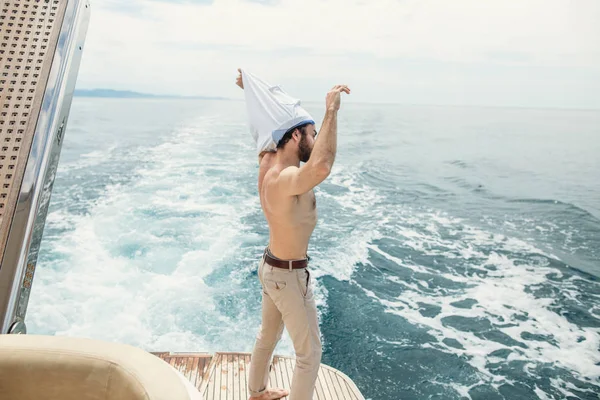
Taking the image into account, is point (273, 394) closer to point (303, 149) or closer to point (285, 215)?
point (285, 215)

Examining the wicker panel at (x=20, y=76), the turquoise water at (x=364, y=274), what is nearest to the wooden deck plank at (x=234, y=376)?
the turquoise water at (x=364, y=274)

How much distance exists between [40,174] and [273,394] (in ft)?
4.96

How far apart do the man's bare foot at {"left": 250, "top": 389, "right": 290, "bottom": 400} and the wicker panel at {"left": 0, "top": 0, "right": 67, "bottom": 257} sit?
1357 mm

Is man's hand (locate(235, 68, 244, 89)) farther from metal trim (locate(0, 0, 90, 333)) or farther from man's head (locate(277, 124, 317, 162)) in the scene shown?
metal trim (locate(0, 0, 90, 333))

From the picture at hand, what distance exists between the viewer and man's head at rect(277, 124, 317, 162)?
1.97m

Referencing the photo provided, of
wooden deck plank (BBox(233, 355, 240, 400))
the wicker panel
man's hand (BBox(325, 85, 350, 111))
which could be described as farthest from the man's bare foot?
man's hand (BBox(325, 85, 350, 111))

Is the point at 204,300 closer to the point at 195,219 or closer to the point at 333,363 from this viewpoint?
the point at 333,363

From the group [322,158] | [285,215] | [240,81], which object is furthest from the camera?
[240,81]

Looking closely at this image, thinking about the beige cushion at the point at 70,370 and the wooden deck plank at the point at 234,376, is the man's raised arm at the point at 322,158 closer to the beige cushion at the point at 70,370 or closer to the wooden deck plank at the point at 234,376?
the beige cushion at the point at 70,370

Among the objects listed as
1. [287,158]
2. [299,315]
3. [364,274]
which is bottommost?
[364,274]

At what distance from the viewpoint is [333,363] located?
13.1ft

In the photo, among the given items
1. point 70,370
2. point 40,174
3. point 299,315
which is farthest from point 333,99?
point 40,174

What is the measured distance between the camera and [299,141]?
77.3 inches

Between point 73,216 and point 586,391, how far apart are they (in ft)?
21.9
